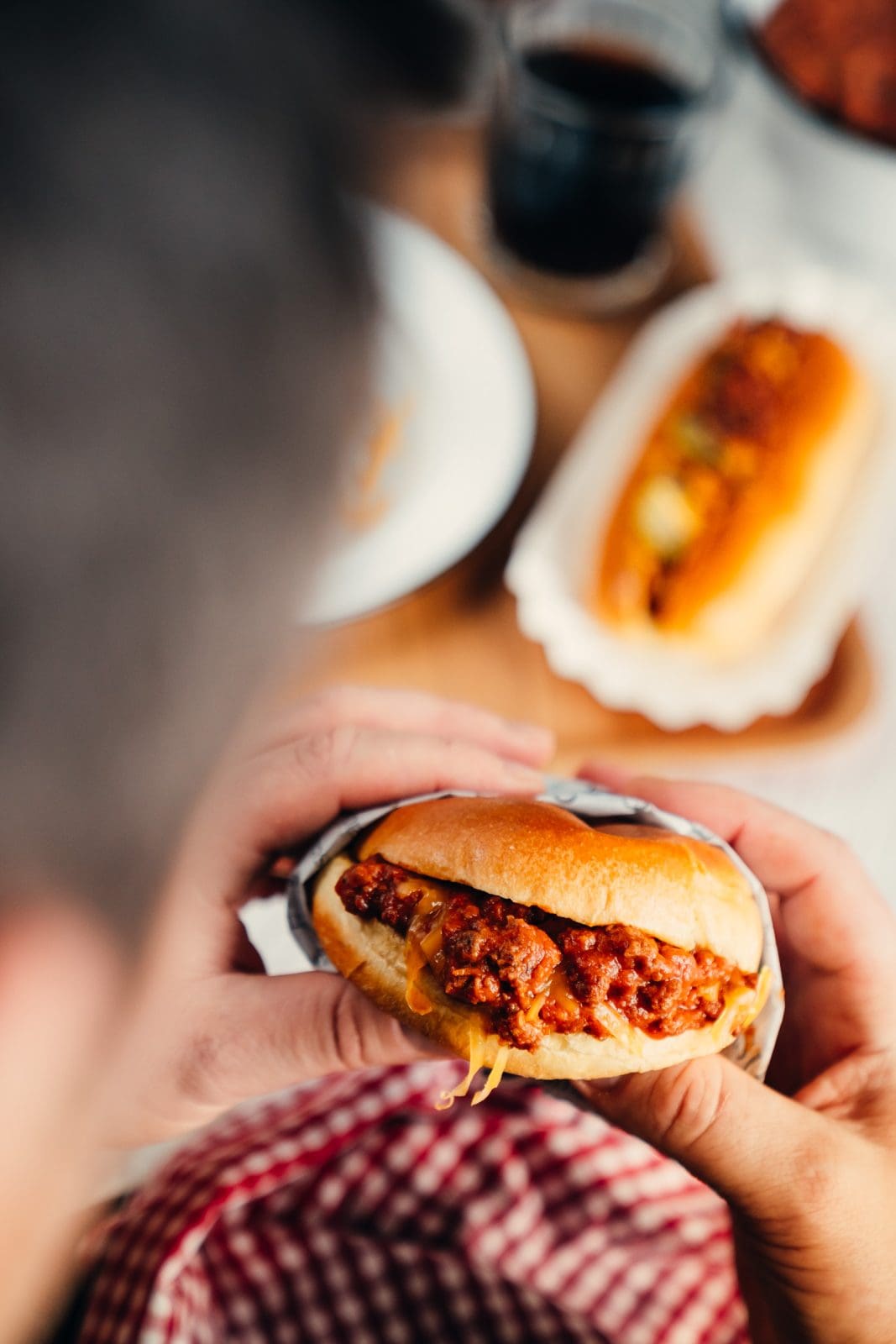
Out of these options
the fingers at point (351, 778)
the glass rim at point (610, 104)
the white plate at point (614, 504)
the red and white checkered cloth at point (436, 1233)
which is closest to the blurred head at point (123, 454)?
the fingers at point (351, 778)

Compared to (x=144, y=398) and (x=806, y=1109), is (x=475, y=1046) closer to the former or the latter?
(x=806, y=1109)

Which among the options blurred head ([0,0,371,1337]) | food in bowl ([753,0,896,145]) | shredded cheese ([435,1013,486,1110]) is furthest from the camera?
food in bowl ([753,0,896,145])

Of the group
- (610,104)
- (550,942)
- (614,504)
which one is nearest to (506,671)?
(614,504)

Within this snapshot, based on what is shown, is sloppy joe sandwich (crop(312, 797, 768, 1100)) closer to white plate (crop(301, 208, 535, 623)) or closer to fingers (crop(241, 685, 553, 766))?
fingers (crop(241, 685, 553, 766))

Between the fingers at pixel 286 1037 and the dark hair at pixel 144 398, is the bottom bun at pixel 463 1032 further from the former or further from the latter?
the dark hair at pixel 144 398

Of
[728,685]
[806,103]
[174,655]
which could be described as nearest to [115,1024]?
[174,655]

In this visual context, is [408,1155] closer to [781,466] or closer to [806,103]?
[781,466]

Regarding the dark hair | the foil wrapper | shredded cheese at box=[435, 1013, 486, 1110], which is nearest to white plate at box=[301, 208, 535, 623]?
the foil wrapper
